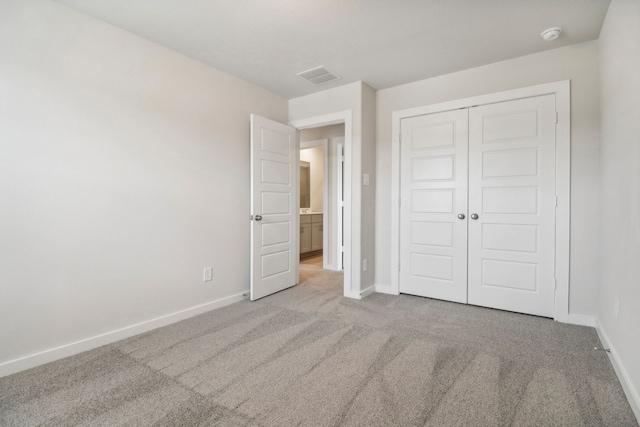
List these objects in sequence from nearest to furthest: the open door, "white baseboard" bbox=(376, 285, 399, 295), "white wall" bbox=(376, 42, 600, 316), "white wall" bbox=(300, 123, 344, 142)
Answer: "white wall" bbox=(376, 42, 600, 316)
the open door
"white baseboard" bbox=(376, 285, 399, 295)
"white wall" bbox=(300, 123, 344, 142)

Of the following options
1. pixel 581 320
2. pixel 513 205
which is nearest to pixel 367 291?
pixel 513 205

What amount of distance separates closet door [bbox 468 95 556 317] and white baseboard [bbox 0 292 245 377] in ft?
8.89

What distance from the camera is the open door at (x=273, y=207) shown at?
3256 millimetres

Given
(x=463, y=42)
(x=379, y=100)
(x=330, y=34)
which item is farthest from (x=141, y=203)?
(x=463, y=42)

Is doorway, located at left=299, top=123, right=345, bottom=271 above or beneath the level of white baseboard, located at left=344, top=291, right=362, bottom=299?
above

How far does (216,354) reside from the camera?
81.9 inches

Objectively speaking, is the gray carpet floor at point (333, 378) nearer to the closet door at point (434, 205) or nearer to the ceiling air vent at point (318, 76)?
the closet door at point (434, 205)

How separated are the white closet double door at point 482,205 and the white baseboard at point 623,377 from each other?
1.92 ft

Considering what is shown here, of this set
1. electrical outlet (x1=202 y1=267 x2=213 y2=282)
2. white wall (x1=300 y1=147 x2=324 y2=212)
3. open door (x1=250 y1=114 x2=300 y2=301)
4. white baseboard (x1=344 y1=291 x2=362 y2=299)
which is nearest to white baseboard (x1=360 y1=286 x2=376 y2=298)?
white baseboard (x1=344 y1=291 x2=362 y2=299)

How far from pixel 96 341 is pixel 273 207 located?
6.44 feet

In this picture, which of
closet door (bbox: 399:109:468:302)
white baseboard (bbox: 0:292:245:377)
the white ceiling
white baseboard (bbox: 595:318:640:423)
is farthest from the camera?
closet door (bbox: 399:109:468:302)

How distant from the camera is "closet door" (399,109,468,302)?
313cm

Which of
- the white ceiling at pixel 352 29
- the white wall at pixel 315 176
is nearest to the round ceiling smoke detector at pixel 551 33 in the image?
the white ceiling at pixel 352 29

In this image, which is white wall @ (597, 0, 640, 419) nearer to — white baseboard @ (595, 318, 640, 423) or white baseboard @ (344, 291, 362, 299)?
white baseboard @ (595, 318, 640, 423)
